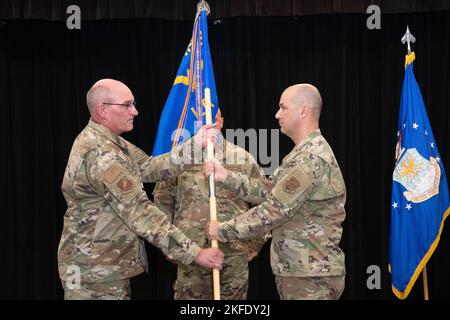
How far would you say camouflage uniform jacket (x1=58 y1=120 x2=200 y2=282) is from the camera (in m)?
3.11

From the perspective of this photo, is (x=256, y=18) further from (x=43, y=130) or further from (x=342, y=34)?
(x=43, y=130)

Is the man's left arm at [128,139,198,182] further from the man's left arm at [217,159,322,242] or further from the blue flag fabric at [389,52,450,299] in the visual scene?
the blue flag fabric at [389,52,450,299]

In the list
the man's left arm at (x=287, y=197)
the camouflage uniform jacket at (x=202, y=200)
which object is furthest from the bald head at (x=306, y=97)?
the camouflage uniform jacket at (x=202, y=200)

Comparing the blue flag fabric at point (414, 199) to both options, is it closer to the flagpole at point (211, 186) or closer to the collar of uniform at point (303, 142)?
the collar of uniform at point (303, 142)

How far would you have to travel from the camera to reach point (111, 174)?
3.09 meters

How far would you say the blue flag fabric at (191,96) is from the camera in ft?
11.8

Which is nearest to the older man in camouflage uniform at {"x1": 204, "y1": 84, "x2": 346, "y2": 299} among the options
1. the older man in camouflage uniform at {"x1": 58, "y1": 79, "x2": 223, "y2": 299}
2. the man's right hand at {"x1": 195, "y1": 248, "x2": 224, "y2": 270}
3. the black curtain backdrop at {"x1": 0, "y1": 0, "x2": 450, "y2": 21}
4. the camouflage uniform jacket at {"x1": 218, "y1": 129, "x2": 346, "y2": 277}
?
the camouflage uniform jacket at {"x1": 218, "y1": 129, "x2": 346, "y2": 277}

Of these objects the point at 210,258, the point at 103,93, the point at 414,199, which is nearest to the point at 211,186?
the point at 210,258

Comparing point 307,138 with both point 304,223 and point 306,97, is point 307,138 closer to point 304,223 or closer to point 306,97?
point 306,97

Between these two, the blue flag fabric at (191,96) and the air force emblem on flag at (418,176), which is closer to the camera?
the blue flag fabric at (191,96)

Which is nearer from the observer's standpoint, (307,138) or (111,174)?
(111,174)

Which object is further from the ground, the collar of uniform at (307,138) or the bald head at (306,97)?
the bald head at (306,97)

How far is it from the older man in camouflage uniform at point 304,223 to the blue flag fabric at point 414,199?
1342mm

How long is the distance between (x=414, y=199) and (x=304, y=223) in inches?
59.7
